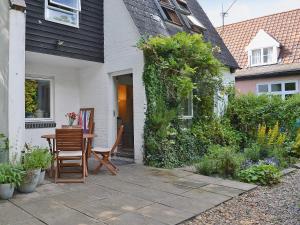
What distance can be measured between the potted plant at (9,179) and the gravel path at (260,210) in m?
2.86

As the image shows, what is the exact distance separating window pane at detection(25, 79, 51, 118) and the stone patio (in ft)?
11.1

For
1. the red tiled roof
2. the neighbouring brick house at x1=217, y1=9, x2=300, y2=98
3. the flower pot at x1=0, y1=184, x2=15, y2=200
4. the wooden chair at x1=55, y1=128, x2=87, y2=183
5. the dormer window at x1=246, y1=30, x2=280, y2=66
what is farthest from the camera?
the dormer window at x1=246, y1=30, x2=280, y2=66

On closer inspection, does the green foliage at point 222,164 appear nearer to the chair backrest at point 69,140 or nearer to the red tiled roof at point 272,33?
the chair backrest at point 69,140

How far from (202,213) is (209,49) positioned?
217 inches

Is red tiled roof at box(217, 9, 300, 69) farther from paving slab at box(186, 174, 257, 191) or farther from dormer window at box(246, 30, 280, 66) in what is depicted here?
paving slab at box(186, 174, 257, 191)

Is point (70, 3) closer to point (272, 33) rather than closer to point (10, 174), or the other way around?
point (10, 174)

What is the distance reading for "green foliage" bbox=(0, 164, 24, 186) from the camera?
189 inches

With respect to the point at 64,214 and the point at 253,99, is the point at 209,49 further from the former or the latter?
the point at 64,214

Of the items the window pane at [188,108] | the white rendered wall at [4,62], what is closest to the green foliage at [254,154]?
the window pane at [188,108]

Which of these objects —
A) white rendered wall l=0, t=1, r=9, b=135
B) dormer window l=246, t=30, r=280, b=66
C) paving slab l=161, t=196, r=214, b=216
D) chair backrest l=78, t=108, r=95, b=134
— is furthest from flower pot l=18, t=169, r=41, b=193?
dormer window l=246, t=30, r=280, b=66

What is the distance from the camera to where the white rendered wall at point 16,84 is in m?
5.80

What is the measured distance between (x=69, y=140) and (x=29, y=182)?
1.16 metres

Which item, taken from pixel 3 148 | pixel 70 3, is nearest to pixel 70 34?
pixel 70 3

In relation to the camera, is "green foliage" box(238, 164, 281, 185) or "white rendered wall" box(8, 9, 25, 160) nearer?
"white rendered wall" box(8, 9, 25, 160)
